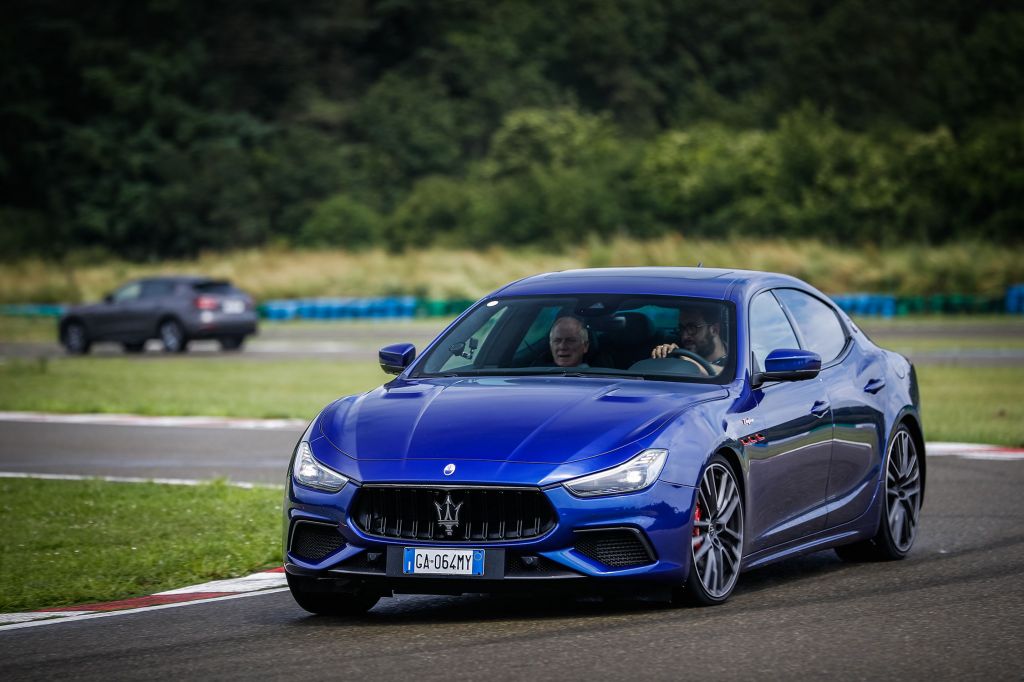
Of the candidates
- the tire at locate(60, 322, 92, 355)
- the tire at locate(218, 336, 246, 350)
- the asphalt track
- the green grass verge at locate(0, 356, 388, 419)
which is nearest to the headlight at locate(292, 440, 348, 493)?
the asphalt track

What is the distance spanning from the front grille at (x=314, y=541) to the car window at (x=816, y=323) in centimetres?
301

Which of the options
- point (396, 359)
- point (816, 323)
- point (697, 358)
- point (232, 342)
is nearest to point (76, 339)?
point (232, 342)

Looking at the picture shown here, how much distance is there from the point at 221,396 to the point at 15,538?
1314 cm

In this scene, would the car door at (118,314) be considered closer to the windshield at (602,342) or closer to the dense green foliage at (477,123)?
the windshield at (602,342)

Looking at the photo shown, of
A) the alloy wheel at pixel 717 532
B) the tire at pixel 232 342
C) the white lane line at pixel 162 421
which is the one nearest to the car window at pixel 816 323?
the alloy wheel at pixel 717 532

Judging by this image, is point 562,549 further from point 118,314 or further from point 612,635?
point 118,314

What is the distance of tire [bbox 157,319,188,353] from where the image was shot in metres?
36.8

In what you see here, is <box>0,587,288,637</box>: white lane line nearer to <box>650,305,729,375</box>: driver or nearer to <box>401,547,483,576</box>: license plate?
<box>401,547,483,576</box>: license plate

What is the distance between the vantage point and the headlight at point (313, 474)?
771 cm

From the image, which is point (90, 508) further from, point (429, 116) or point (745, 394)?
point (429, 116)

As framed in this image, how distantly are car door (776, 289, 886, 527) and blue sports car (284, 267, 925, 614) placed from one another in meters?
0.01

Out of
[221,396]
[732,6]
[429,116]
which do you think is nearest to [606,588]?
[221,396]

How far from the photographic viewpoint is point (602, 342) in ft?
28.6

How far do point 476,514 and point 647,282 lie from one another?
2057mm
